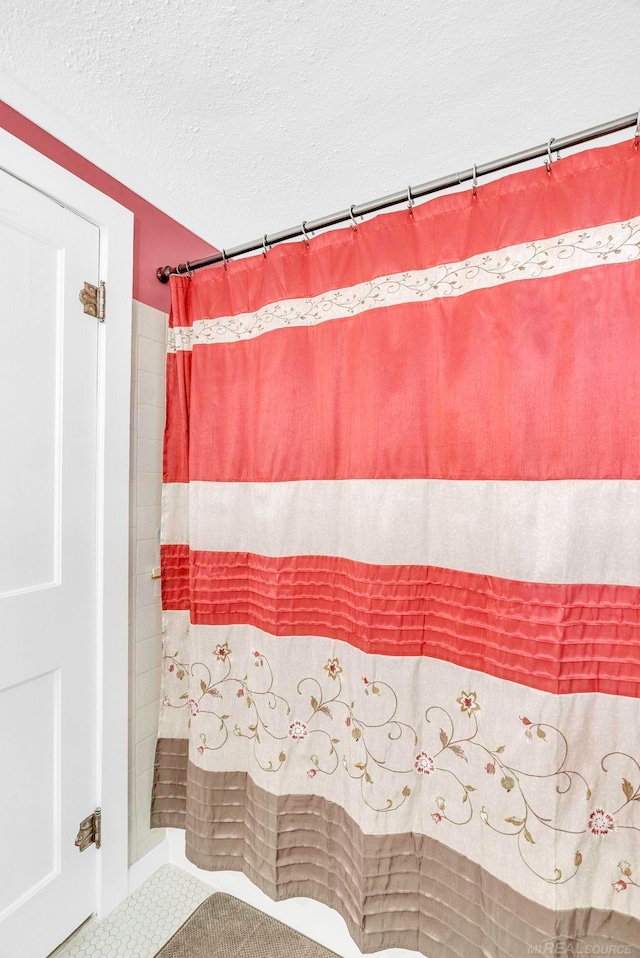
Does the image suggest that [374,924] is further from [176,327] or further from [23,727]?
[176,327]

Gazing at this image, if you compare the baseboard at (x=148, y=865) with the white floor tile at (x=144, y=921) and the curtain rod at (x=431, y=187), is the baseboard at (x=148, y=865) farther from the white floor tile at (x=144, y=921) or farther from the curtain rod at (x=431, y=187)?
the curtain rod at (x=431, y=187)

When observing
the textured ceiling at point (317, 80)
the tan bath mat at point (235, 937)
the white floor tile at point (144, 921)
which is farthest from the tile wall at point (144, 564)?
the textured ceiling at point (317, 80)

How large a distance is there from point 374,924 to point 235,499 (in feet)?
3.79

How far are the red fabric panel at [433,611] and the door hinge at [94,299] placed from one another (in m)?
0.77

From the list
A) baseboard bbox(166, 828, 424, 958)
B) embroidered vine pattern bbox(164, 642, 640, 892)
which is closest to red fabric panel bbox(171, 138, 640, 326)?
embroidered vine pattern bbox(164, 642, 640, 892)

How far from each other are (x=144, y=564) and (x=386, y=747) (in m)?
0.94

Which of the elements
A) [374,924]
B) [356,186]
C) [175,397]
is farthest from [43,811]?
[356,186]

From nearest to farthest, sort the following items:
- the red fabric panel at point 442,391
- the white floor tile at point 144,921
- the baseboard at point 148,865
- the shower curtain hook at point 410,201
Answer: the red fabric panel at point 442,391
the shower curtain hook at point 410,201
the white floor tile at point 144,921
the baseboard at point 148,865

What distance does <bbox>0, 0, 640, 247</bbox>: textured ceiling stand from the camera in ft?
3.13

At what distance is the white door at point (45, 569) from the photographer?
1151 mm

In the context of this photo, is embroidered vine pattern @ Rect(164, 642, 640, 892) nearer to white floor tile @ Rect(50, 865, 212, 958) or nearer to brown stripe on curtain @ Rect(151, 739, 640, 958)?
brown stripe on curtain @ Rect(151, 739, 640, 958)

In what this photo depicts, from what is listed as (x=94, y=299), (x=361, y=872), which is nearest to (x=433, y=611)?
(x=361, y=872)

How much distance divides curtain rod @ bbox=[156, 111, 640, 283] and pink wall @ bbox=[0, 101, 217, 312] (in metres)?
0.05

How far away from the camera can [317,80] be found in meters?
1.10
